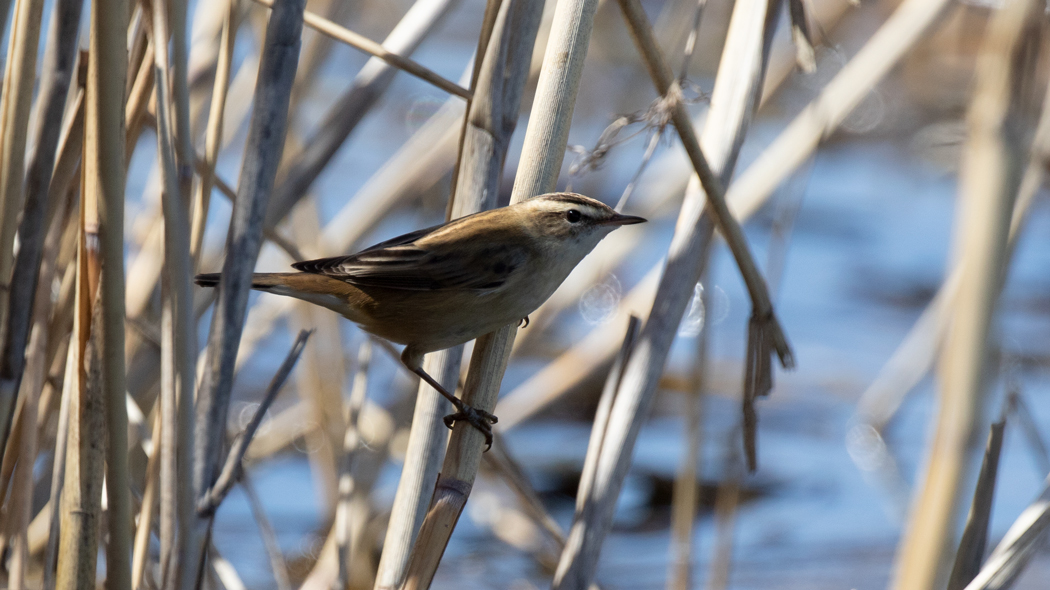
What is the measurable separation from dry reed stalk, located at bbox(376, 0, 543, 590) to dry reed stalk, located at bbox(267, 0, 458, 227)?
493 millimetres

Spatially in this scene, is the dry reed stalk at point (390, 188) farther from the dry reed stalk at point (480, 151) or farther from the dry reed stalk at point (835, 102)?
the dry reed stalk at point (480, 151)

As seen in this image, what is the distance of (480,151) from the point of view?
194 cm

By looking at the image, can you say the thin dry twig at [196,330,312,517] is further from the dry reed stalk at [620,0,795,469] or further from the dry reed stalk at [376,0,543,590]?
the dry reed stalk at [620,0,795,469]

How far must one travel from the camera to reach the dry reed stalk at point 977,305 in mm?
2250

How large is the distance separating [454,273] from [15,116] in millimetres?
981

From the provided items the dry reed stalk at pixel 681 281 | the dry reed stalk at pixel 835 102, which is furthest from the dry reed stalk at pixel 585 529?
the dry reed stalk at pixel 835 102

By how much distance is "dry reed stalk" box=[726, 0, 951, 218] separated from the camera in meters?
3.23

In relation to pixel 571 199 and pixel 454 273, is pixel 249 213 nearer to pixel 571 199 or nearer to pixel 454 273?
pixel 454 273

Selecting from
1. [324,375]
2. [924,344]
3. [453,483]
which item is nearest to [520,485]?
[453,483]

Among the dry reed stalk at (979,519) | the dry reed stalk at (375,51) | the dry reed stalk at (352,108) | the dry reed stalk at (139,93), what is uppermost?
the dry reed stalk at (352,108)

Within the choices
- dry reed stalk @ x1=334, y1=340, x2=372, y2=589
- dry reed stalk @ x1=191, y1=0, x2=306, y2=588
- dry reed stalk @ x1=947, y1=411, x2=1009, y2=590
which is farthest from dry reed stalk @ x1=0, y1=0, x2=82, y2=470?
dry reed stalk @ x1=947, y1=411, x2=1009, y2=590

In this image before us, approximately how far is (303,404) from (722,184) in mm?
2997

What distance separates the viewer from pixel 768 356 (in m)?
2.26

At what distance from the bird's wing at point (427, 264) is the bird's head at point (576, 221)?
9cm
